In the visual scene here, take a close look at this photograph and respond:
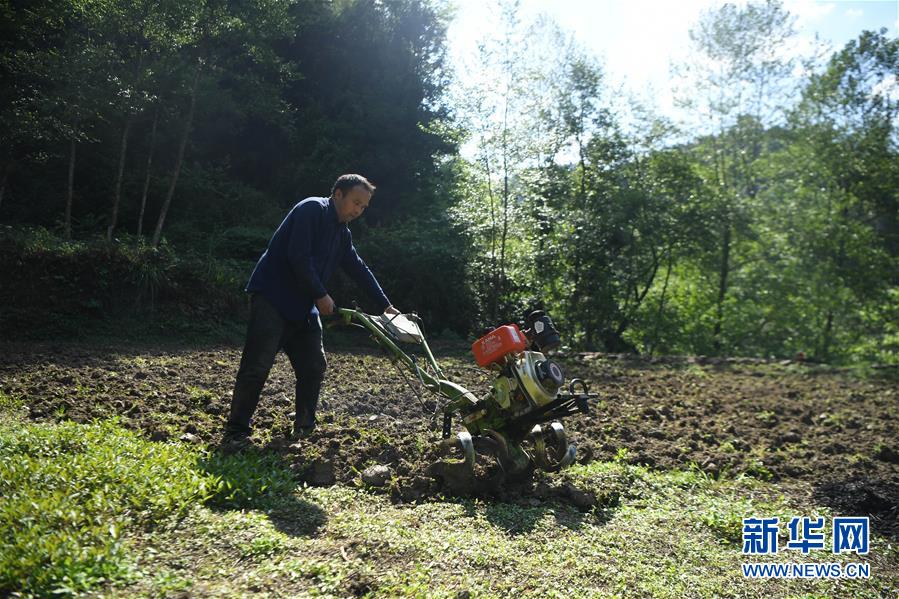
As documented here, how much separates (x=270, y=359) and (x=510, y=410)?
1.74 meters

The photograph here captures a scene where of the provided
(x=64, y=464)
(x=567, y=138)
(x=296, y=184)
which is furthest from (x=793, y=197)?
(x=64, y=464)

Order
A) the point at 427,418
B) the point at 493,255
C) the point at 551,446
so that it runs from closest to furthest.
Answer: the point at 551,446
the point at 427,418
the point at 493,255

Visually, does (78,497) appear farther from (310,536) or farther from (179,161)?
(179,161)

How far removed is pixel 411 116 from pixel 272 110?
352cm

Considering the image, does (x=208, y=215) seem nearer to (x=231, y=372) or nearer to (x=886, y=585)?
(x=231, y=372)

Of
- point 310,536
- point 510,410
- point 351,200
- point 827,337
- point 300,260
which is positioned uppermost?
point 351,200

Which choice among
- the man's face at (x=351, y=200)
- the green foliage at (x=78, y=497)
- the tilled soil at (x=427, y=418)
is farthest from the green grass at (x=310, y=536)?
the man's face at (x=351, y=200)

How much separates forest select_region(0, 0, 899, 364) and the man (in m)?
6.54

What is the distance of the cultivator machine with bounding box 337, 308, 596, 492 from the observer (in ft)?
14.3

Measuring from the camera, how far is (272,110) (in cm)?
1519

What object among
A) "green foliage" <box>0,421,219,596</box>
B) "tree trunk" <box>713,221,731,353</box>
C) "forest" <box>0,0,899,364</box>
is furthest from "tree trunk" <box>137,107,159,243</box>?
"tree trunk" <box>713,221,731,353</box>

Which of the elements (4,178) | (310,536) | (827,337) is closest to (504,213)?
(4,178)

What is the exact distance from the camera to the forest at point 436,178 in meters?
11.3

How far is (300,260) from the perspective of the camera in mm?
4781
